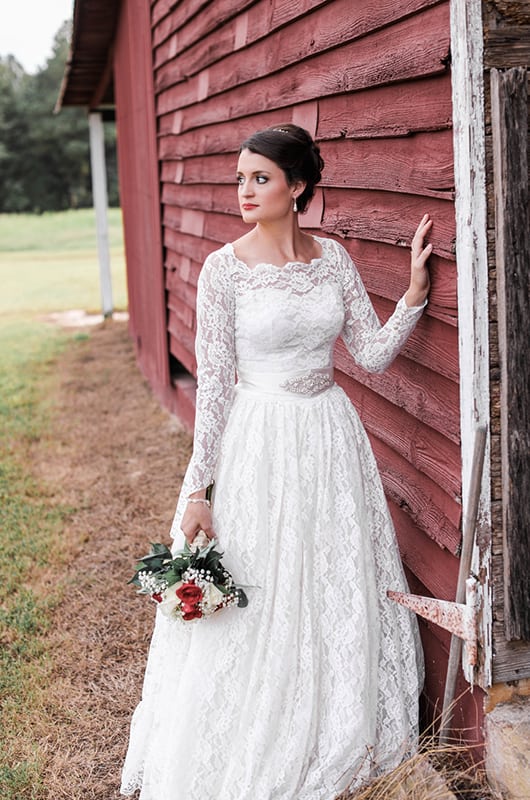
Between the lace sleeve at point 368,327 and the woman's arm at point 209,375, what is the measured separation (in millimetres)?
371

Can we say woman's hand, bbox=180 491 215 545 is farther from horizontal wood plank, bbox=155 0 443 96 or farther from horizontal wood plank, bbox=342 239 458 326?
horizontal wood plank, bbox=155 0 443 96

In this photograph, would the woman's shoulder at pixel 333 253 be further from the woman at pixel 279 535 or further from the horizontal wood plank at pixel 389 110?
the horizontal wood plank at pixel 389 110

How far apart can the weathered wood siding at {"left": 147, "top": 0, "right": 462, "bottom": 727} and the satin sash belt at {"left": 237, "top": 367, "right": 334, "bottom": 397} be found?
1.06 feet

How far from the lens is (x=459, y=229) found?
2.45 metres

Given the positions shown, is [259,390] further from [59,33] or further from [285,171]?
[59,33]

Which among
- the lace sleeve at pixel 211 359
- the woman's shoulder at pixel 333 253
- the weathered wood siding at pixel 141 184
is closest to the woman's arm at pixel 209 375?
the lace sleeve at pixel 211 359

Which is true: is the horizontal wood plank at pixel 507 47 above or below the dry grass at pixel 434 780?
above

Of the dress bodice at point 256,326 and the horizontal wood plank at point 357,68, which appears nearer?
the horizontal wood plank at point 357,68

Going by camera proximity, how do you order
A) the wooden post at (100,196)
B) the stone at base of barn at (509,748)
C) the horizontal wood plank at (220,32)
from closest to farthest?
1. the stone at base of barn at (509,748)
2. the horizontal wood plank at (220,32)
3. the wooden post at (100,196)

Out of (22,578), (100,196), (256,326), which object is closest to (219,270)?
(256,326)

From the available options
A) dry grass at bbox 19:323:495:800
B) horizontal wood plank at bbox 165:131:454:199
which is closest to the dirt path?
dry grass at bbox 19:323:495:800

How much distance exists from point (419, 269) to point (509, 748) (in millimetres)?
1296

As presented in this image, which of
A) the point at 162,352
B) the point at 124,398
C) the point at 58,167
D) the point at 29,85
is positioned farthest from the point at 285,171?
the point at 29,85

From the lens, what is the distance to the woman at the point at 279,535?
2.69m
